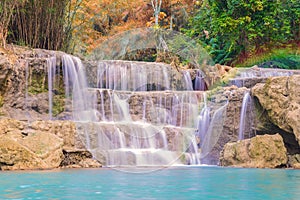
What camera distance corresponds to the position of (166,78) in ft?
44.8

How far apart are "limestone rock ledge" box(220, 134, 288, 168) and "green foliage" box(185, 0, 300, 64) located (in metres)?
8.13

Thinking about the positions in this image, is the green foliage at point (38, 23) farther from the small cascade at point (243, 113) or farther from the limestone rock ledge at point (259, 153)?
the limestone rock ledge at point (259, 153)

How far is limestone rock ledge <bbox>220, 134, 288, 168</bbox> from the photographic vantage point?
29.3ft

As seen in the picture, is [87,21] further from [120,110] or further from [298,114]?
[298,114]

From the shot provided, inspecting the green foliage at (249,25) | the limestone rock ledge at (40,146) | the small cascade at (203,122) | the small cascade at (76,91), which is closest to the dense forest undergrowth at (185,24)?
the green foliage at (249,25)


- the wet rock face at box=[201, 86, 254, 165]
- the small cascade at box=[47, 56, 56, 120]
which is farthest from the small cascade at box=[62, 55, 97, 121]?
the wet rock face at box=[201, 86, 254, 165]

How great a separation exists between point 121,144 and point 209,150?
7.25 ft

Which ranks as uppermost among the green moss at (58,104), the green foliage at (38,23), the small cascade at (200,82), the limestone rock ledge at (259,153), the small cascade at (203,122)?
the green foliage at (38,23)

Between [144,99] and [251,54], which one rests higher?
[251,54]

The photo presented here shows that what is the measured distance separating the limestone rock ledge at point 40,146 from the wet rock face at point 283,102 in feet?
12.0

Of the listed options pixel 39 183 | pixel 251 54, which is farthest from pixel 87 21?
pixel 39 183

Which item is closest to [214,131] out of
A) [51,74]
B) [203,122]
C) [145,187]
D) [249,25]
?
[203,122]

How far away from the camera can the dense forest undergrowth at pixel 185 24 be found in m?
11.8

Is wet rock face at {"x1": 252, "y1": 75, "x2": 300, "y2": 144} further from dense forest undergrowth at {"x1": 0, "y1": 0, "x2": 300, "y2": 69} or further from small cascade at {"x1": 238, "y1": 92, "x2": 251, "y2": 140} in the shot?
dense forest undergrowth at {"x1": 0, "y1": 0, "x2": 300, "y2": 69}
